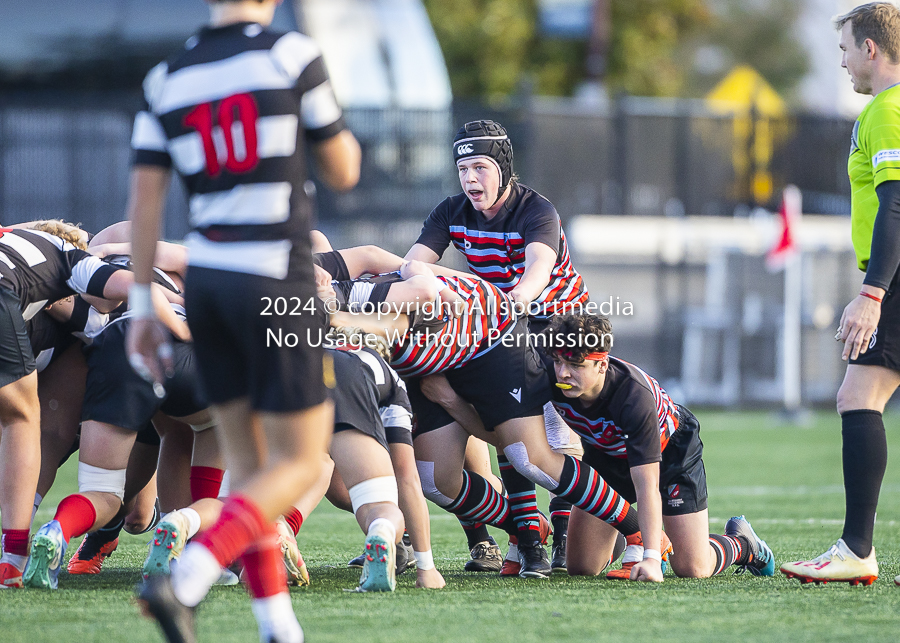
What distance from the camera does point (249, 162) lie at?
2748 millimetres

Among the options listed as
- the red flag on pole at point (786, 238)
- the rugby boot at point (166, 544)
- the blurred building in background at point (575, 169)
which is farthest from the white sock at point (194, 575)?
the red flag on pole at point (786, 238)

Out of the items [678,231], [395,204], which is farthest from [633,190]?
[395,204]

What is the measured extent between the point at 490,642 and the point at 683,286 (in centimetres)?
1221

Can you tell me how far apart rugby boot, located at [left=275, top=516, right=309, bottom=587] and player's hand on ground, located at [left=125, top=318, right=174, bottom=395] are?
1200 millimetres

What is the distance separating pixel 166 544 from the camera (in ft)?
12.3

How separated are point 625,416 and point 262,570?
1860mm

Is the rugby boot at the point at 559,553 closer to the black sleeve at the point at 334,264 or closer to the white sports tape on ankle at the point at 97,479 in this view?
the black sleeve at the point at 334,264

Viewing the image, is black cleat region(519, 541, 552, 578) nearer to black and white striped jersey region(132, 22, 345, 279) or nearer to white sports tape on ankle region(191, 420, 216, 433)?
white sports tape on ankle region(191, 420, 216, 433)

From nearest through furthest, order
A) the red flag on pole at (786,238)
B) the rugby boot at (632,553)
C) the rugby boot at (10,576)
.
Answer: the rugby boot at (10,576), the rugby boot at (632,553), the red flag on pole at (786,238)

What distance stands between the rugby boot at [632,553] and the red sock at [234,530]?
2.06 m

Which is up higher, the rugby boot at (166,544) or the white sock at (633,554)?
the rugby boot at (166,544)

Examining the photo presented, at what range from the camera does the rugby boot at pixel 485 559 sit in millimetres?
4691

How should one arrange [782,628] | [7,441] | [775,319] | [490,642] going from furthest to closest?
[775,319] → [7,441] → [782,628] → [490,642]

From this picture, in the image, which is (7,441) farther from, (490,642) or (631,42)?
(631,42)
